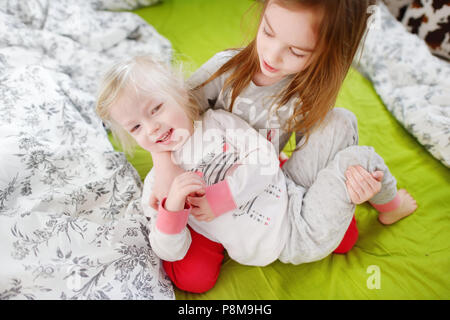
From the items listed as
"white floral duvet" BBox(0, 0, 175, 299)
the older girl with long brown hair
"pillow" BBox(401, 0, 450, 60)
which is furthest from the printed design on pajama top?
"pillow" BBox(401, 0, 450, 60)

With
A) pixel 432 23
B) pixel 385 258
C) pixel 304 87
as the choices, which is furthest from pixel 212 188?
pixel 432 23

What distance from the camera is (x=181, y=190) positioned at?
2.41 feet

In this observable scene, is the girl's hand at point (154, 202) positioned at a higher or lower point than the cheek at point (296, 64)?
lower

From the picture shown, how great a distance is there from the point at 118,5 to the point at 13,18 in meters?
0.50

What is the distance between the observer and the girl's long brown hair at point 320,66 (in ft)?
2.05

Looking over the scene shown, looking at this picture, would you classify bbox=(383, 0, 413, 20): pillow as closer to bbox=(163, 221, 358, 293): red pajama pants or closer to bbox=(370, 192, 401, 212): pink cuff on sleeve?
bbox=(370, 192, 401, 212): pink cuff on sleeve

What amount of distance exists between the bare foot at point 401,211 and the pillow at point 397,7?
1067 mm

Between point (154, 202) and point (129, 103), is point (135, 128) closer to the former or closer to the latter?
point (129, 103)

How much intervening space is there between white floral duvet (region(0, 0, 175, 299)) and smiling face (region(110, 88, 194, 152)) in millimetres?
205

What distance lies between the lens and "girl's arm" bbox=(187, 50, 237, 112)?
91 cm

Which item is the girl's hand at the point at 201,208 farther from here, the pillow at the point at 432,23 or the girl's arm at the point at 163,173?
the pillow at the point at 432,23

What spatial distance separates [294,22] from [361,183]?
1.42 feet

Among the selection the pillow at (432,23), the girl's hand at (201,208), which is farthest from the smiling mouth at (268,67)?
the pillow at (432,23)

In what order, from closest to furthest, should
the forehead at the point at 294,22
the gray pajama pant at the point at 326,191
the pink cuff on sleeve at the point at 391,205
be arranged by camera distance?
the forehead at the point at 294,22, the gray pajama pant at the point at 326,191, the pink cuff on sleeve at the point at 391,205
